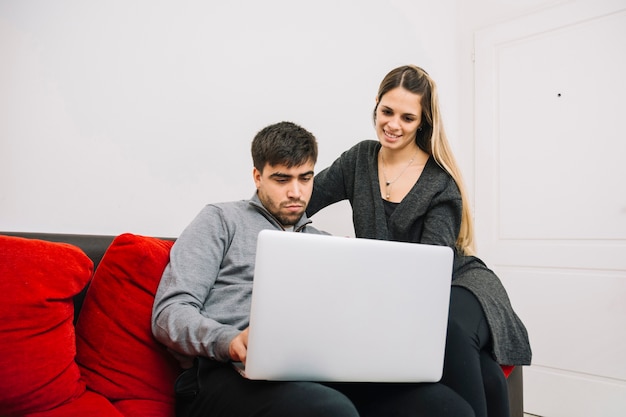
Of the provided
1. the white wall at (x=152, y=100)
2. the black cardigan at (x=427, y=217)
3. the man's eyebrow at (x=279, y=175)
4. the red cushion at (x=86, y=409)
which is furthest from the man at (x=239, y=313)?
the white wall at (x=152, y=100)

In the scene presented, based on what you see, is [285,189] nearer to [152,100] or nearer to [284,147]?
[284,147]

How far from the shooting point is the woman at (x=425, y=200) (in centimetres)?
127

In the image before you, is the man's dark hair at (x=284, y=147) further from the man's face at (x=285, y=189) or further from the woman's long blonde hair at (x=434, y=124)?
the woman's long blonde hair at (x=434, y=124)

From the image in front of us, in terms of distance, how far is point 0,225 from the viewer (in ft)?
3.95

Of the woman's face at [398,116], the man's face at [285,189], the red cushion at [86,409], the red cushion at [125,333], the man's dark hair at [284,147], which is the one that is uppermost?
the woman's face at [398,116]

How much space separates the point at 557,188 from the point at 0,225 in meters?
2.39

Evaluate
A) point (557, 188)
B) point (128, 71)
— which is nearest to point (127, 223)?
point (128, 71)

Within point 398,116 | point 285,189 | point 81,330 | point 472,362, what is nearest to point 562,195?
point 398,116

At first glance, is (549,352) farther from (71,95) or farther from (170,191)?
(71,95)

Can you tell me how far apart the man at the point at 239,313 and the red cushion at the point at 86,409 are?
0.13 m

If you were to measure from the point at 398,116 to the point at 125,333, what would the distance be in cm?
97

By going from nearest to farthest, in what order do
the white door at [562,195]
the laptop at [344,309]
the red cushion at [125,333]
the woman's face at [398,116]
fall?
the laptop at [344,309] < the red cushion at [125,333] < the woman's face at [398,116] < the white door at [562,195]

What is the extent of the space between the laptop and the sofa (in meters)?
0.39

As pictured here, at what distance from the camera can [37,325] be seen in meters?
0.89
